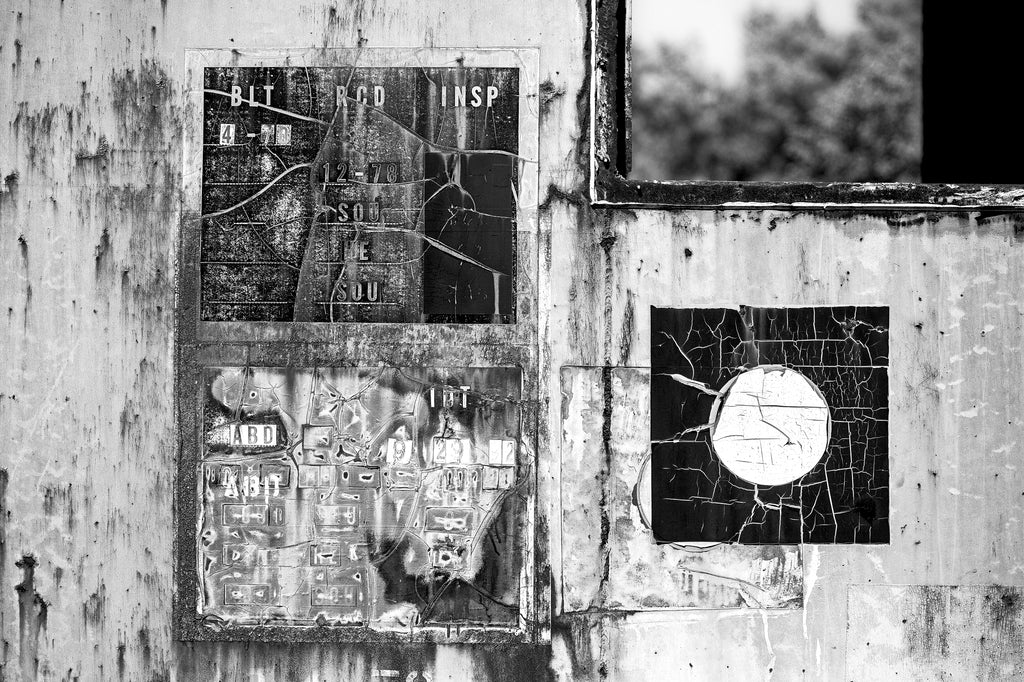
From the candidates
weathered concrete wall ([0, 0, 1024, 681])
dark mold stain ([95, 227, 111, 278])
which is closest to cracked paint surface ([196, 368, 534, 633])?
weathered concrete wall ([0, 0, 1024, 681])

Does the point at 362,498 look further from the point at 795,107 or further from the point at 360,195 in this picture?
the point at 795,107

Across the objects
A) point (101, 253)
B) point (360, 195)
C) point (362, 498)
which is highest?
point (360, 195)

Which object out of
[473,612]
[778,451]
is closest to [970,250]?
[778,451]

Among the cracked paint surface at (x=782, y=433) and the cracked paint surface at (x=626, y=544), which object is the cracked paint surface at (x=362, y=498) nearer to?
the cracked paint surface at (x=626, y=544)

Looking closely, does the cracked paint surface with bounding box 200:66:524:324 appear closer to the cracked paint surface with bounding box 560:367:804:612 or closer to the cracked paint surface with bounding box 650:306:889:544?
the cracked paint surface with bounding box 560:367:804:612

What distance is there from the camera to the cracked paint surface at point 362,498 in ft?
8.57

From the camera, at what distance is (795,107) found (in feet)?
61.6

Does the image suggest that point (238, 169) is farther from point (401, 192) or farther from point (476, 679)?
point (476, 679)

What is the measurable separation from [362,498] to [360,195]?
1.02 metres

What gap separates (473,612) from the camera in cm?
262

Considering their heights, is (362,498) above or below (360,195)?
below

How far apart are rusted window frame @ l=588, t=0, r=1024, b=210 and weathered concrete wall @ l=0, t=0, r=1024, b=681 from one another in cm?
5

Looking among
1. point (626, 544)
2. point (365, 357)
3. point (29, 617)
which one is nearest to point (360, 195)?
point (365, 357)

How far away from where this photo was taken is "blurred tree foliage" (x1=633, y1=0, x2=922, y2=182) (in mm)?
15766
